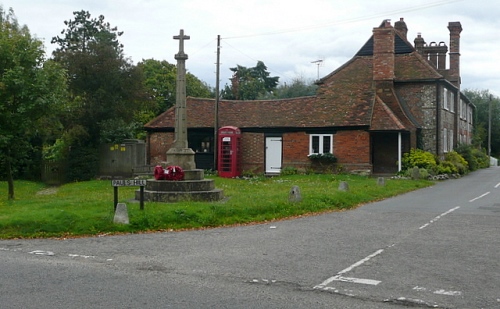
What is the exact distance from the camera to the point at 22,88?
65.1 feet

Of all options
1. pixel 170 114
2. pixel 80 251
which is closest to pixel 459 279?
pixel 80 251

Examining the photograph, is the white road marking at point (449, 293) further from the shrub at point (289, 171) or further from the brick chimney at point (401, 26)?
the brick chimney at point (401, 26)

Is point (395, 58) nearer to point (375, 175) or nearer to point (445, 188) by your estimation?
point (375, 175)

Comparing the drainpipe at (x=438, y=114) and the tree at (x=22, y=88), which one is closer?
→ the tree at (x=22, y=88)

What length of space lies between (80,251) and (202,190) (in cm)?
741

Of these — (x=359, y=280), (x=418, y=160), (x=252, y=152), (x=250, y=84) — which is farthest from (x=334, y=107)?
(x=250, y=84)

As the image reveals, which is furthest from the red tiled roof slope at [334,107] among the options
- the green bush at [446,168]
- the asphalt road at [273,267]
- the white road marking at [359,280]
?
the white road marking at [359,280]

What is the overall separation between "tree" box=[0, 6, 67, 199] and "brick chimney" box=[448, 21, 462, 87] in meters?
29.1

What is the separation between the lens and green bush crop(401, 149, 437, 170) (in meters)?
30.1

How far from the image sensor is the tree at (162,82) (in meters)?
55.9

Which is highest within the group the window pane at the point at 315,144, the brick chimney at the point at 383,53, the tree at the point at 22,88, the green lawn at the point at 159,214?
the brick chimney at the point at 383,53

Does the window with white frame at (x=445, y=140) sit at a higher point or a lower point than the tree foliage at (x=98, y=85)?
lower

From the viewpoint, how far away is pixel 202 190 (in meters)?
18.5

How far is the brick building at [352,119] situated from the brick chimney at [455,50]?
4335mm
